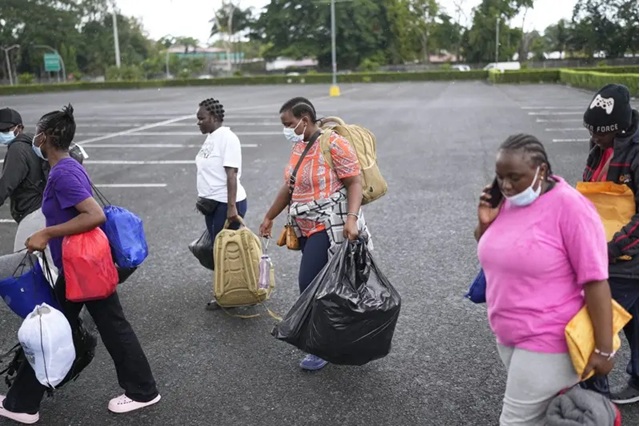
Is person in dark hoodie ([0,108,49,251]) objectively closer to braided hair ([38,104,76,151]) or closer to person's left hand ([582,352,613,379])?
braided hair ([38,104,76,151])

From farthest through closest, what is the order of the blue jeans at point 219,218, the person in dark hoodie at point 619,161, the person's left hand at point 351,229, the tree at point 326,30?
the tree at point 326,30, the blue jeans at point 219,218, the person's left hand at point 351,229, the person in dark hoodie at point 619,161

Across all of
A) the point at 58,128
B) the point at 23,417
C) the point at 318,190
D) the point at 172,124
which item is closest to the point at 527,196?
the point at 318,190

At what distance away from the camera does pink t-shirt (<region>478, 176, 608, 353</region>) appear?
2.07 m

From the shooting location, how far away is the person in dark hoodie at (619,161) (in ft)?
9.18

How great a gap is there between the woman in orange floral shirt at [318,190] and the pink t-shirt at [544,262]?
54.7 inches

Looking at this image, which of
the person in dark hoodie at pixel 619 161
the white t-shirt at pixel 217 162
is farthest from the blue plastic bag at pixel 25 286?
the person in dark hoodie at pixel 619 161

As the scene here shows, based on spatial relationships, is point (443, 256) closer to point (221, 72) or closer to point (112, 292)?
point (112, 292)

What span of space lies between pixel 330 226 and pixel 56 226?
4.70ft

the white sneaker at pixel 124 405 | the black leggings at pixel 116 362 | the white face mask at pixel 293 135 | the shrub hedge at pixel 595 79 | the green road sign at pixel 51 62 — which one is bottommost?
the white sneaker at pixel 124 405

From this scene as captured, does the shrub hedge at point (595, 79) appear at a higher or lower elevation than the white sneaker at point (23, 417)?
higher

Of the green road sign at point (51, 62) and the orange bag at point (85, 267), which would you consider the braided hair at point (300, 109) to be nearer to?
the orange bag at point (85, 267)

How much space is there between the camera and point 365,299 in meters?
3.29

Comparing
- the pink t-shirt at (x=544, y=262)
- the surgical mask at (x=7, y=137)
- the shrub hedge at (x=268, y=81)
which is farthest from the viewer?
the shrub hedge at (x=268, y=81)

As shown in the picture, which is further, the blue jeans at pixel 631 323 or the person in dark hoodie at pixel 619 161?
the person in dark hoodie at pixel 619 161
